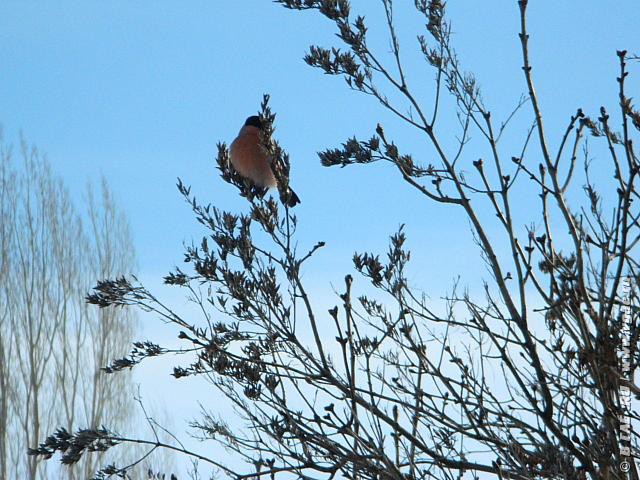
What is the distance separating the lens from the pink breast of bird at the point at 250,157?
3553 millimetres

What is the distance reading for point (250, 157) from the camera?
4.02m

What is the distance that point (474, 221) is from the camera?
8.00 feet

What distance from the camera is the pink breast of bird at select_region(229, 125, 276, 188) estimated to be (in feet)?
11.7

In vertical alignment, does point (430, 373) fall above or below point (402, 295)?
below

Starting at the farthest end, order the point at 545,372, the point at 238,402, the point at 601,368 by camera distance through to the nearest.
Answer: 1. the point at 238,402
2. the point at 545,372
3. the point at 601,368

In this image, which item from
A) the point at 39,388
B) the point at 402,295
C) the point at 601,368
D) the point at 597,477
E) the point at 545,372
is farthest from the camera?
the point at 39,388

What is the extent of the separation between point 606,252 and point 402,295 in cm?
66

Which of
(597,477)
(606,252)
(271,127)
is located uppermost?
(271,127)

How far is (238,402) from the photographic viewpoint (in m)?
2.43

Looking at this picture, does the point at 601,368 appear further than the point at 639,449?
No

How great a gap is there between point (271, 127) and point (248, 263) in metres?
0.38

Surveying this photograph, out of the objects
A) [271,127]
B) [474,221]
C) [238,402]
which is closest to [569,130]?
[474,221]

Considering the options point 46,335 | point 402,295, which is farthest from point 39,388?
Result: point 402,295

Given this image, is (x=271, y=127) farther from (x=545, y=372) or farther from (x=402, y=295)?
(x=545, y=372)
